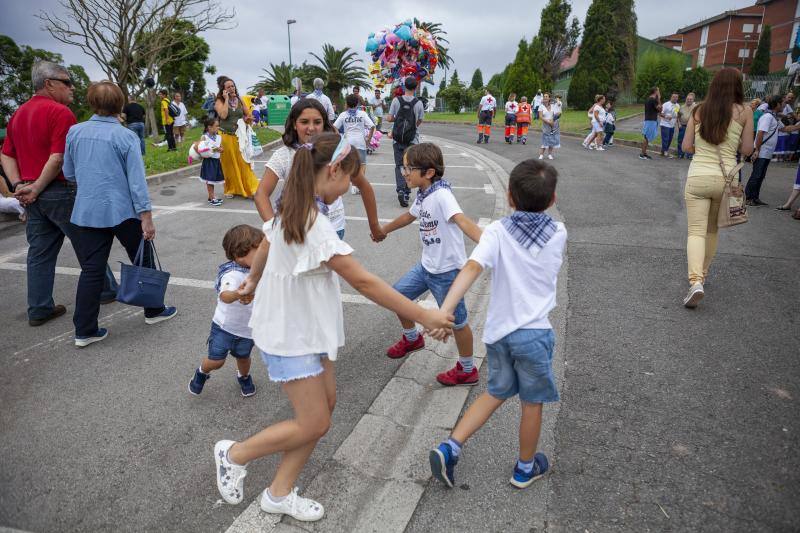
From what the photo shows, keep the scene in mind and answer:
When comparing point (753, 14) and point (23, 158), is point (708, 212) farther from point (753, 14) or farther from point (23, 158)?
point (753, 14)

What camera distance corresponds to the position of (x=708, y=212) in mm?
→ 4738

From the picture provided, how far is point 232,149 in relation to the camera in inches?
364

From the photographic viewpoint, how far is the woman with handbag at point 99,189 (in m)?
3.78

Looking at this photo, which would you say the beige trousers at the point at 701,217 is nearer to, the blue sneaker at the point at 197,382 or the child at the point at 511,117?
the blue sneaker at the point at 197,382

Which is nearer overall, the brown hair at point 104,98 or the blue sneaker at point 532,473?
the blue sneaker at point 532,473

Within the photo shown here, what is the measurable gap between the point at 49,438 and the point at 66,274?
10.9 ft

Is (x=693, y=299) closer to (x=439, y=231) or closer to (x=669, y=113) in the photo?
(x=439, y=231)

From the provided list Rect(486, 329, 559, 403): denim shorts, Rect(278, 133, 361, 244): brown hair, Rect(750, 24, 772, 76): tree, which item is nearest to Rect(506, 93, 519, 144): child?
Rect(486, 329, 559, 403): denim shorts

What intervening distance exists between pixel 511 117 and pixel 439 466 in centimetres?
1813

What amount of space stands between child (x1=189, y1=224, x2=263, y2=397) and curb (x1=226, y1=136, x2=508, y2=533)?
0.89 metres

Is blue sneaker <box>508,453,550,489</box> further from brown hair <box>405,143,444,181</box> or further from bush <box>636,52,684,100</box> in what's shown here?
bush <box>636,52,684,100</box>

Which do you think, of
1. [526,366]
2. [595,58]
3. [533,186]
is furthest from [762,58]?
[526,366]

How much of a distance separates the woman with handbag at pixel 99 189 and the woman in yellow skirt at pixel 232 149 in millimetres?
5239

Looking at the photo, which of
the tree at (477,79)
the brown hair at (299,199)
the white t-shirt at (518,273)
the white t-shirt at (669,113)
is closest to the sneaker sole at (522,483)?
the white t-shirt at (518,273)
